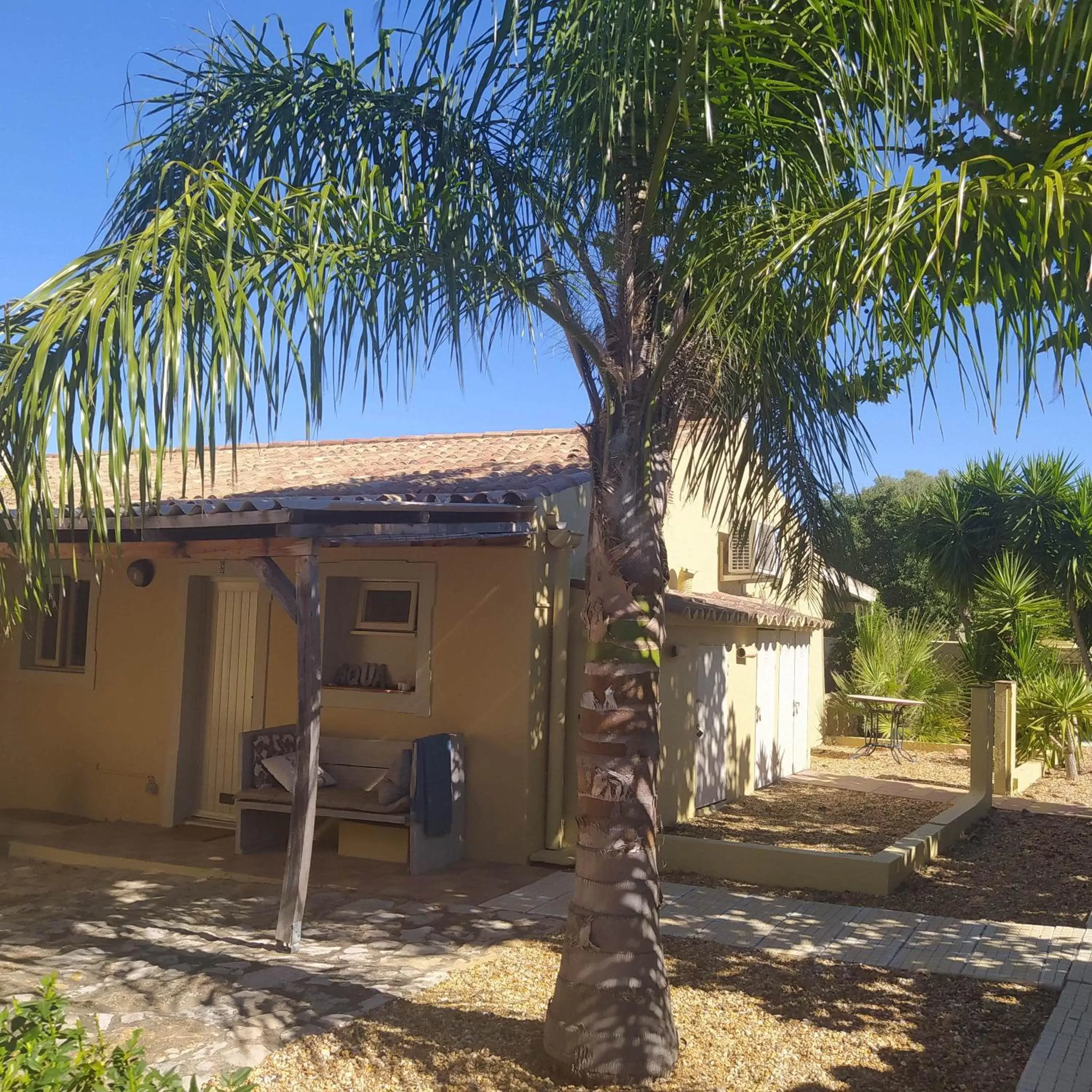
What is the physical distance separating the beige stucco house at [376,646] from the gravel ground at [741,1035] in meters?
3.04

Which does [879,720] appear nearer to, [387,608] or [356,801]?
[387,608]

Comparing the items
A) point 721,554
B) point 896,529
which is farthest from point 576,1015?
point 896,529

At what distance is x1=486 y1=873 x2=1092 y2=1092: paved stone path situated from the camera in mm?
6090

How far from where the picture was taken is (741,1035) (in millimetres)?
5434

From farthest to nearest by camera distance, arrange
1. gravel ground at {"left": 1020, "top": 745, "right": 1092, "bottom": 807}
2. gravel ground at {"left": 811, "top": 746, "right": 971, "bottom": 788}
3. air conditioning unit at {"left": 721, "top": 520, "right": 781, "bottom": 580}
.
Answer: gravel ground at {"left": 811, "top": 746, "right": 971, "bottom": 788}
air conditioning unit at {"left": 721, "top": 520, "right": 781, "bottom": 580}
gravel ground at {"left": 1020, "top": 745, "right": 1092, "bottom": 807}

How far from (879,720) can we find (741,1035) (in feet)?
50.9

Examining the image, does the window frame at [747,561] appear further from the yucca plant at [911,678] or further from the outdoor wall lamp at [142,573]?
the outdoor wall lamp at [142,573]

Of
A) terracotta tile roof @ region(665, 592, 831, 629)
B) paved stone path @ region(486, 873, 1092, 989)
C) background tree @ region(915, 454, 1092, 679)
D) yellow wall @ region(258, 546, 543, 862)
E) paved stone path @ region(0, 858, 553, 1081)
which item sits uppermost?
background tree @ region(915, 454, 1092, 679)

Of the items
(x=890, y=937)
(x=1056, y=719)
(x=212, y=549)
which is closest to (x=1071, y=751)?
(x=1056, y=719)

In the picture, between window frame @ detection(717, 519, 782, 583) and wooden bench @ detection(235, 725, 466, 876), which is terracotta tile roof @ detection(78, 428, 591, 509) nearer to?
wooden bench @ detection(235, 725, 466, 876)

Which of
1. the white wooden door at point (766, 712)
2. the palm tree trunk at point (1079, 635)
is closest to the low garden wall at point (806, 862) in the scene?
the white wooden door at point (766, 712)

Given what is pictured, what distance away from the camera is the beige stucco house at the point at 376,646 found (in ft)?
28.3

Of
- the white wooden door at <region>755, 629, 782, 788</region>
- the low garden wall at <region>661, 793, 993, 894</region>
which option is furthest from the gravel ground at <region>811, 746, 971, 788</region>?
the low garden wall at <region>661, 793, 993, 894</region>

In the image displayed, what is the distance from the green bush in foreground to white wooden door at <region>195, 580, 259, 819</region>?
7.29m
